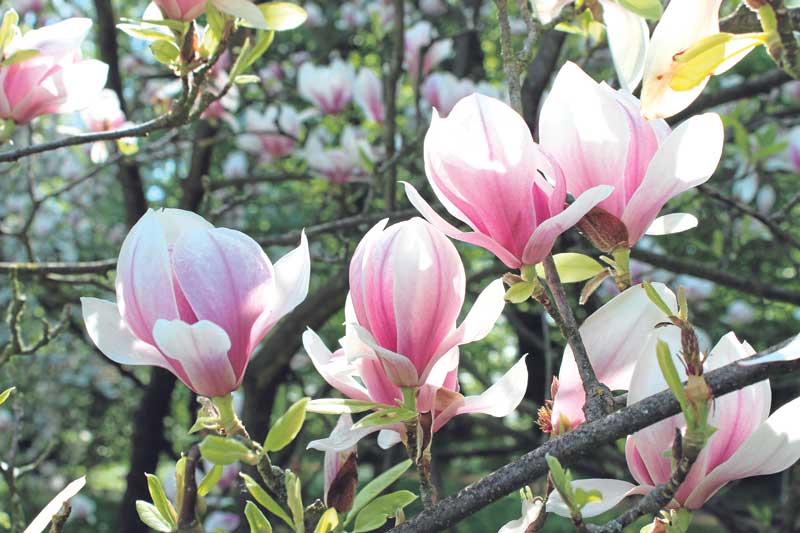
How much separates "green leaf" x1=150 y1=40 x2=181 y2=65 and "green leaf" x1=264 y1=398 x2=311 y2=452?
0.46 meters

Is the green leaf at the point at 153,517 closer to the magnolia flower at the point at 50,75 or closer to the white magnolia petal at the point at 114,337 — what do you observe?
the white magnolia petal at the point at 114,337

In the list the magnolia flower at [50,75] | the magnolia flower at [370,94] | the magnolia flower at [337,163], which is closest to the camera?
the magnolia flower at [50,75]

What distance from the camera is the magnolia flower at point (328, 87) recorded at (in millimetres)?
2648

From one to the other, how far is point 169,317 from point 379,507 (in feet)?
0.62

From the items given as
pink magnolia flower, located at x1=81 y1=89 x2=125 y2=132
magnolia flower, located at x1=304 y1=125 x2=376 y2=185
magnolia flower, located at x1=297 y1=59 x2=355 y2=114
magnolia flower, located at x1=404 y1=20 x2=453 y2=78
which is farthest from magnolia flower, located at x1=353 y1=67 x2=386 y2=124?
pink magnolia flower, located at x1=81 y1=89 x2=125 y2=132

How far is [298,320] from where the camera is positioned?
2.42 m

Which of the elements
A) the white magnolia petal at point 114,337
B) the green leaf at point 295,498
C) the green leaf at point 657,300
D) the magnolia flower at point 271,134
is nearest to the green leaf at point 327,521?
the green leaf at point 295,498

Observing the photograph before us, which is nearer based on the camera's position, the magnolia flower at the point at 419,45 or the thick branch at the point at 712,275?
the thick branch at the point at 712,275

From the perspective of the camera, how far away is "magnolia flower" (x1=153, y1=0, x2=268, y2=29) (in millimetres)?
718

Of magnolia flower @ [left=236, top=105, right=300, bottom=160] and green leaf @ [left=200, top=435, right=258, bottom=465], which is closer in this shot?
green leaf @ [left=200, top=435, right=258, bottom=465]

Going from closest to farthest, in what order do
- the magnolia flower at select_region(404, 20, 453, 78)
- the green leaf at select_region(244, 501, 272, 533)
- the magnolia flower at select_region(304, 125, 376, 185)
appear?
1. the green leaf at select_region(244, 501, 272, 533)
2. the magnolia flower at select_region(304, 125, 376, 185)
3. the magnolia flower at select_region(404, 20, 453, 78)

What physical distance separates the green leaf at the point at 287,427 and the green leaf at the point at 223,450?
29 millimetres

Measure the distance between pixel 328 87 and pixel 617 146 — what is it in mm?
2178

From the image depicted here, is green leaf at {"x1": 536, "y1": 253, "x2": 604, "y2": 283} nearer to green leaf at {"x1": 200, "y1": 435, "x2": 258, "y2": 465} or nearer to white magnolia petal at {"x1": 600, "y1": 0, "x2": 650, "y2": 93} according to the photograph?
white magnolia petal at {"x1": 600, "y1": 0, "x2": 650, "y2": 93}
